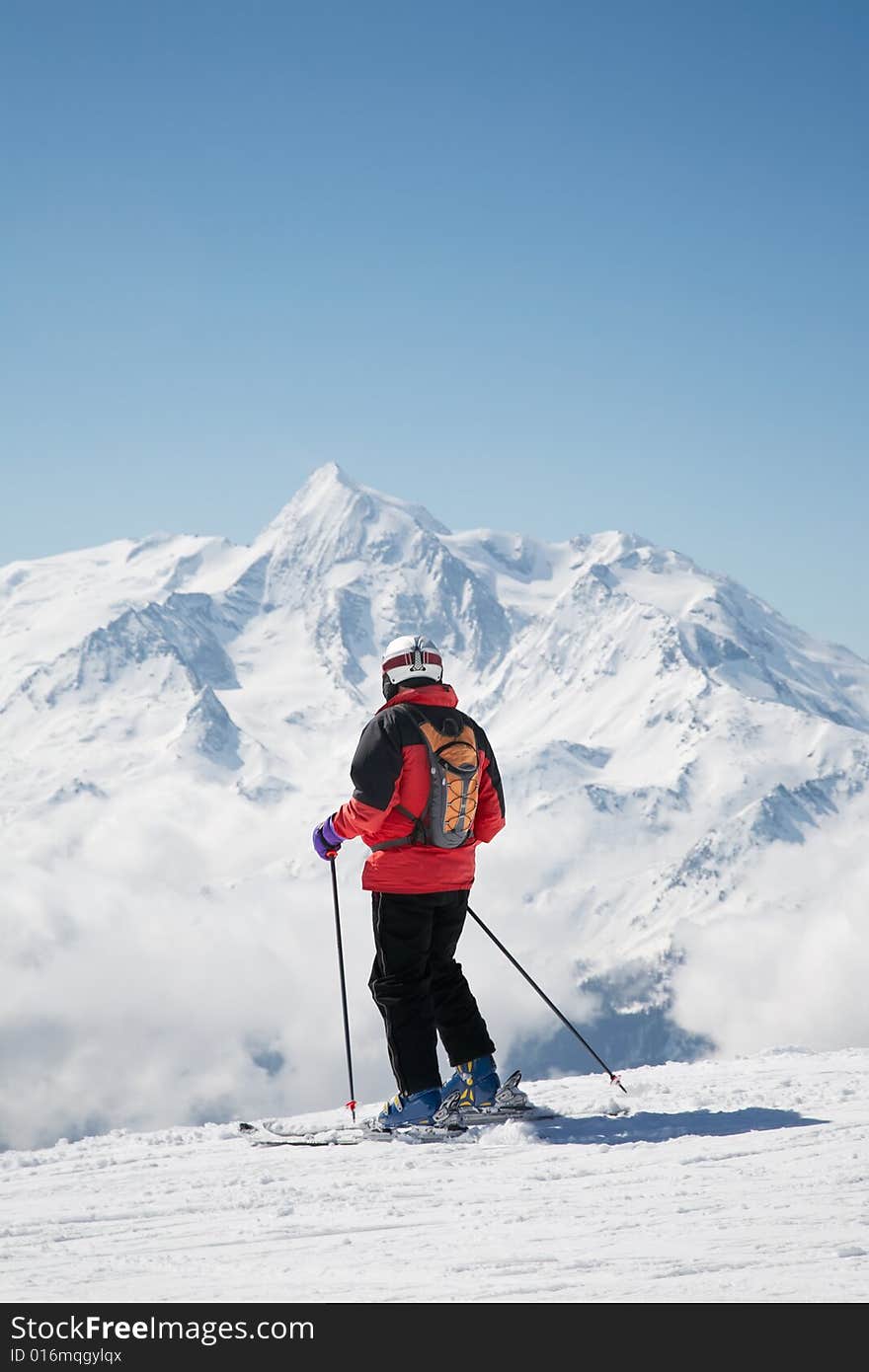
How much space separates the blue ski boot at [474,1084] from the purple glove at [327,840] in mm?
1631

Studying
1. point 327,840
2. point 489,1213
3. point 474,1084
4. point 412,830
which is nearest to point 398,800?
point 412,830

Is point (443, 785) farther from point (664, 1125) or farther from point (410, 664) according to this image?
point (664, 1125)

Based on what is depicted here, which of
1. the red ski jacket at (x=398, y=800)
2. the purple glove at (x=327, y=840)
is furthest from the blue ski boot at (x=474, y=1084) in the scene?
the purple glove at (x=327, y=840)

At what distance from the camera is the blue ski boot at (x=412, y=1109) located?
7.42 meters

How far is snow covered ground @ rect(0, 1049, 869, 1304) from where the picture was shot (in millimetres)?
4008

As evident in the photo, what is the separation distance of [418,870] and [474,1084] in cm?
144

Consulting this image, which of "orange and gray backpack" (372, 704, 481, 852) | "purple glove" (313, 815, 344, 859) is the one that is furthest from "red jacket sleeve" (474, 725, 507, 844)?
"purple glove" (313, 815, 344, 859)

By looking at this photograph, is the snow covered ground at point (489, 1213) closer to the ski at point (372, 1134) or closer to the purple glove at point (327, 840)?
the ski at point (372, 1134)

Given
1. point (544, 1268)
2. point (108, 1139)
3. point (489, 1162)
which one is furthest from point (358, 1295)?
point (108, 1139)

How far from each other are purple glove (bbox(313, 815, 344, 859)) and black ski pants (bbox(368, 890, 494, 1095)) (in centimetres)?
42
